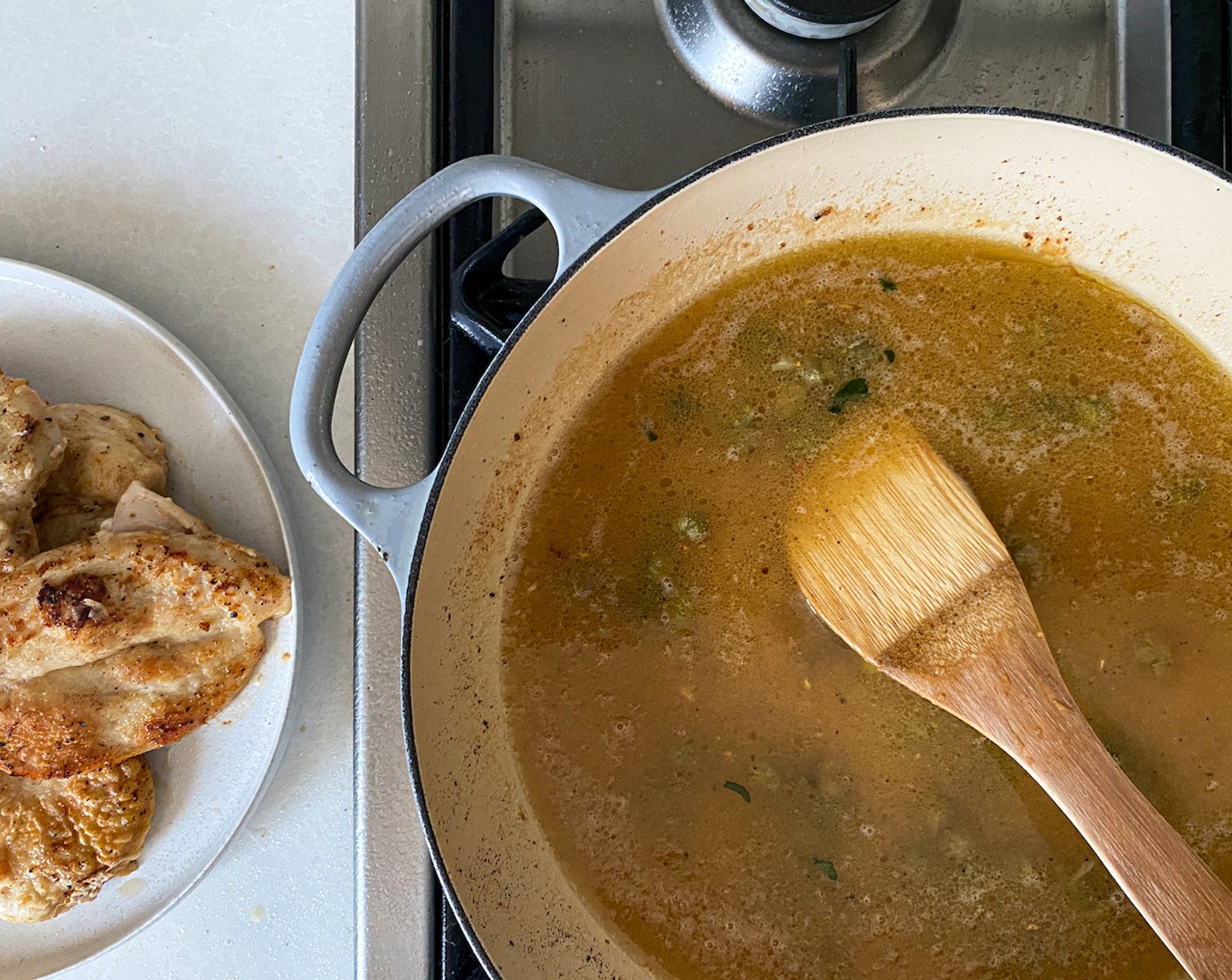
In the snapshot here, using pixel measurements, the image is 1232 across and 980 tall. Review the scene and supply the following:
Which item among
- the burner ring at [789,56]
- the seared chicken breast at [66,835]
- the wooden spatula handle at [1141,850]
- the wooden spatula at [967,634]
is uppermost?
the burner ring at [789,56]

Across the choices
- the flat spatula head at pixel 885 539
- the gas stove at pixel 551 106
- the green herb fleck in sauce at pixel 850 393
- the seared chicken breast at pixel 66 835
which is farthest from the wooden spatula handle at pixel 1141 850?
the seared chicken breast at pixel 66 835

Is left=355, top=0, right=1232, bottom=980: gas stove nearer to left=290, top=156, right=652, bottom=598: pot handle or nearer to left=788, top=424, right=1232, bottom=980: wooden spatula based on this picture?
left=290, top=156, right=652, bottom=598: pot handle

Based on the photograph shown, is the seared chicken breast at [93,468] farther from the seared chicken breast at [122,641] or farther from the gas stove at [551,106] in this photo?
the gas stove at [551,106]

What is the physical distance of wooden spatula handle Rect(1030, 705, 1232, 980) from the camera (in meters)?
0.59

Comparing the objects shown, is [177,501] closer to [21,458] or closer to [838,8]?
[21,458]

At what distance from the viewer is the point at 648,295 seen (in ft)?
2.40

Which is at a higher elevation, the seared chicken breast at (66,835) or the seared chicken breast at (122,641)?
the seared chicken breast at (122,641)

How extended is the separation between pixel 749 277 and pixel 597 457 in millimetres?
192

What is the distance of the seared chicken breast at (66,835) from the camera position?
0.75m

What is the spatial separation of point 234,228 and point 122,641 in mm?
374

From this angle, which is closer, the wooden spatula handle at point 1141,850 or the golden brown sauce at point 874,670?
the wooden spatula handle at point 1141,850

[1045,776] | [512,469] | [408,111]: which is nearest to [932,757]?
[1045,776]

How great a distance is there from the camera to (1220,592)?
2.42 ft

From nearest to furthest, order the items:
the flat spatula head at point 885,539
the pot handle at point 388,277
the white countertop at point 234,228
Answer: the pot handle at point 388,277 < the flat spatula head at point 885,539 < the white countertop at point 234,228
